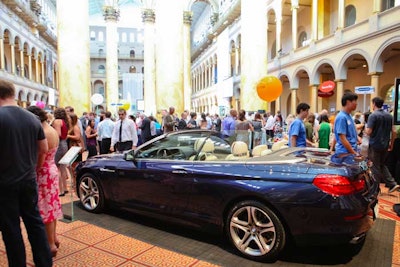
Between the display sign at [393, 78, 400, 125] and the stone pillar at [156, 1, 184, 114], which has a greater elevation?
the stone pillar at [156, 1, 184, 114]

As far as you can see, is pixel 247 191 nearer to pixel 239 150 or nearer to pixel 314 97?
pixel 239 150

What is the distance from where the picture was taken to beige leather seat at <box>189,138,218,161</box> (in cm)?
407

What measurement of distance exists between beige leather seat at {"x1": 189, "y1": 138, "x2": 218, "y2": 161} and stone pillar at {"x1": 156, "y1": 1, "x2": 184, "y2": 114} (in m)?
7.17

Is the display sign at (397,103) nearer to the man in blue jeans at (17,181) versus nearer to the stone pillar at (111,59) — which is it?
the man in blue jeans at (17,181)

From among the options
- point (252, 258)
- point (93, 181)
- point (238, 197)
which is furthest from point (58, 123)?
point (252, 258)

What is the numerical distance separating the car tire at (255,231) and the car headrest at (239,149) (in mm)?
844

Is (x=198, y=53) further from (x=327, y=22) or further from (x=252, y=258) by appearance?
(x=252, y=258)

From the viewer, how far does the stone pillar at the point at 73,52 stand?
11.0m

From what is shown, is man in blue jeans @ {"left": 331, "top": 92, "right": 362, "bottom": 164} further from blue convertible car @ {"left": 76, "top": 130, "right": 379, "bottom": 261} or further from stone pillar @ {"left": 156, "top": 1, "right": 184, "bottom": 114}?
stone pillar @ {"left": 156, "top": 1, "right": 184, "bottom": 114}

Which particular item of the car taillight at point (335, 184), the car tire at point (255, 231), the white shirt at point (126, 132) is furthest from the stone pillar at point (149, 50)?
the car taillight at point (335, 184)

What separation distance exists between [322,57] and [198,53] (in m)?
33.0

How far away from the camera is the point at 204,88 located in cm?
4734

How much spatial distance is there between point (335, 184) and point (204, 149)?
1.81 metres

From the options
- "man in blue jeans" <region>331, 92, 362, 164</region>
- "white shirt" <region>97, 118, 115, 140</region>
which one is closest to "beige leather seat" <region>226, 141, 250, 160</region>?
"man in blue jeans" <region>331, 92, 362, 164</region>
